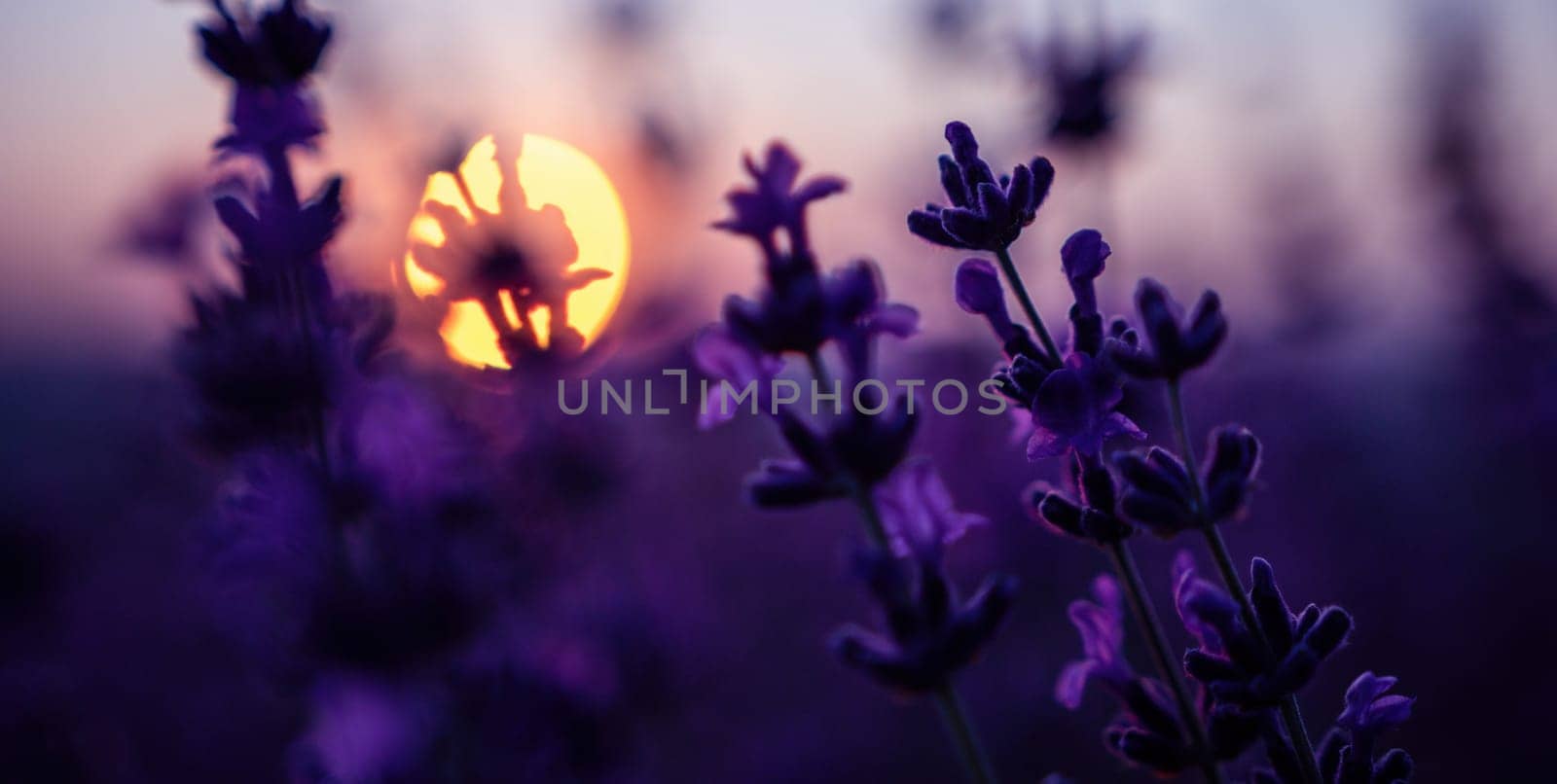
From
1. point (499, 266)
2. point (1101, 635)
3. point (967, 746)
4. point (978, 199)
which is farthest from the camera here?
point (499, 266)

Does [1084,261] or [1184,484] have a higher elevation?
[1084,261]

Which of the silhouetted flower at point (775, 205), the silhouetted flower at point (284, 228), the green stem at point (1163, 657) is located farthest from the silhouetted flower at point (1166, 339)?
the silhouetted flower at point (284, 228)

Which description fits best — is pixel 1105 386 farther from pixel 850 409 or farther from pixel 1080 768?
pixel 1080 768

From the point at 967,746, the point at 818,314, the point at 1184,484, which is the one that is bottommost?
the point at 967,746

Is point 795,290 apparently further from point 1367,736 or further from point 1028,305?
point 1367,736

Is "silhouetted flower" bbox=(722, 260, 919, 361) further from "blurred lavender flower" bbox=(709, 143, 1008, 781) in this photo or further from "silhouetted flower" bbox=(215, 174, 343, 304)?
"silhouetted flower" bbox=(215, 174, 343, 304)

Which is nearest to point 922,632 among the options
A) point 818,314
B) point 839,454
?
point 839,454

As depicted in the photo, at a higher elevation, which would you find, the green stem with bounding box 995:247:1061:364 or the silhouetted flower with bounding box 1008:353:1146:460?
the green stem with bounding box 995:247:1061:364

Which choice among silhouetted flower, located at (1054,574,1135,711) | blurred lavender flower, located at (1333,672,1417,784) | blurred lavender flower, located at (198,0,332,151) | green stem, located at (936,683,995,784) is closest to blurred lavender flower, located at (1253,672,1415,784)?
blurred lavender flower, located at (1333,672,1417,784)
